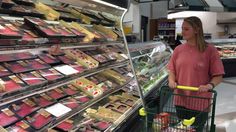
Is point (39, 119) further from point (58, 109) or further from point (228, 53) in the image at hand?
point (228, 53)

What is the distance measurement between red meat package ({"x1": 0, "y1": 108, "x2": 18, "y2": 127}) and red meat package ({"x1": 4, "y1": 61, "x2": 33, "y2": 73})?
0.27m

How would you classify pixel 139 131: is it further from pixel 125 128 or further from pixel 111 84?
pixel 111 84

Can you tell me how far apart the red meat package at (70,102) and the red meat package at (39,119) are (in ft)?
1.04

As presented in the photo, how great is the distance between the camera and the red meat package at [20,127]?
70.8 inches

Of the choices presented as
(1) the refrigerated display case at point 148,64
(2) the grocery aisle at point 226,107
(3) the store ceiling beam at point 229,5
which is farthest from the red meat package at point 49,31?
(3) the store ceiling beam at point 229,5

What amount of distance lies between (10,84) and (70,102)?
2.57 ft

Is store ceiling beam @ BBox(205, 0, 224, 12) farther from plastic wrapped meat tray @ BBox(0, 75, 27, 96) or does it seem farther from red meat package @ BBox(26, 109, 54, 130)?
plastic wrapped meat tray @ BBox(0, 75, 27, 96)

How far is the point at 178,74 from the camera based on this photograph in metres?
3.07

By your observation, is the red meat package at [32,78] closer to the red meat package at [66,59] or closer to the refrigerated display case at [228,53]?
the red meat package at [66,59]

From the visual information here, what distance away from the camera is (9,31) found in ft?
6.15

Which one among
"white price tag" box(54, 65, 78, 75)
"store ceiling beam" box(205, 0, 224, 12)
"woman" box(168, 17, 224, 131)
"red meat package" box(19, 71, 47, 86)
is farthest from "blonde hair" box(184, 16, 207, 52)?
"store ceiling beam" box(205, 0, 224, 12)

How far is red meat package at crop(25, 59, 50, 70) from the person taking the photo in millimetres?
2193

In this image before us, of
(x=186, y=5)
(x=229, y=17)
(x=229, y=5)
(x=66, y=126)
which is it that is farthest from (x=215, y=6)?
(x=229, y=17)

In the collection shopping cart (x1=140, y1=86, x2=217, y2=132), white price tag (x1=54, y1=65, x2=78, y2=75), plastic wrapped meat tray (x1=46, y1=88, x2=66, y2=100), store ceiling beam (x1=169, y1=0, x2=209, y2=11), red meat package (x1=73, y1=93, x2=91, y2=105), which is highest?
store ceiling beam (x1=169, y1=0, x2=209, y2=11)
